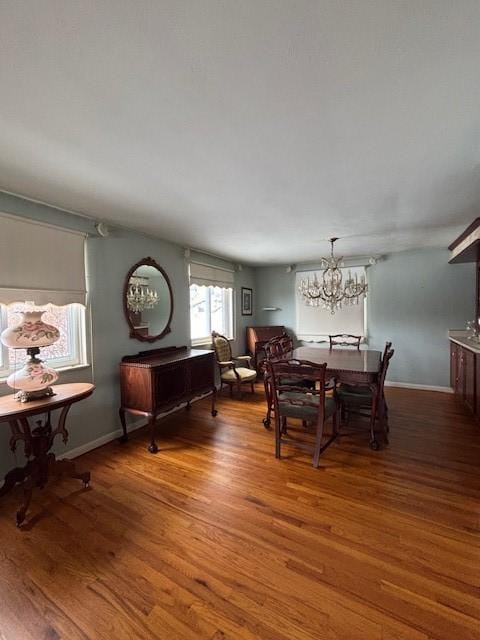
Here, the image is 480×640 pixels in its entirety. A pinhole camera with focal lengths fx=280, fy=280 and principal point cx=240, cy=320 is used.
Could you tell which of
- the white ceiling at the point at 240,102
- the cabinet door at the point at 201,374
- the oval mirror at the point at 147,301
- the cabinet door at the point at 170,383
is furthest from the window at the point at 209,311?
the white ceiling at the point at 240,102

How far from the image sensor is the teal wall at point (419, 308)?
4.56m

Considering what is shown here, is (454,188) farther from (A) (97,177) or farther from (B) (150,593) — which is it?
(B) (150,593)

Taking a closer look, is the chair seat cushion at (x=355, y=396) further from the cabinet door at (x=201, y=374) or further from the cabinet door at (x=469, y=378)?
the cabinet door at (x=201, y=374)

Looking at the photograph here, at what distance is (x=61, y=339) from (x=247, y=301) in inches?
149

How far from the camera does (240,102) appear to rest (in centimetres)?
131

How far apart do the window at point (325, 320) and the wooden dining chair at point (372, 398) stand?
227 centimetres

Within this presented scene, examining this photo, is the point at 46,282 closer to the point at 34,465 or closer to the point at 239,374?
the point at 34,465

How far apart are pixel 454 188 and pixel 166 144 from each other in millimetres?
2265

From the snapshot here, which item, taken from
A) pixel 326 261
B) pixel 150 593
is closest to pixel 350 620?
pixel 150 593

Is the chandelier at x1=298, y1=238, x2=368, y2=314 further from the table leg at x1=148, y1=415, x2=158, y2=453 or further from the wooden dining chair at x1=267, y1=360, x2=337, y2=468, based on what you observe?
Result: the table leg at x1=148, y1=415, x2=158, y2=453

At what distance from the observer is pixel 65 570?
153 cm

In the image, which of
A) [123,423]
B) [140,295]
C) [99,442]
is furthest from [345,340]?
[99,442]

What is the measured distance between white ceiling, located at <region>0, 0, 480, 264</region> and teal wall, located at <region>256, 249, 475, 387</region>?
239 cm

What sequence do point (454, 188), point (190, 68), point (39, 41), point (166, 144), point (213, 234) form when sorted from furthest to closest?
1. point (213, 234)
2. point (454, 188)
3. point (166, 144)
4. point (190, 68)
5. point (39, 41)
